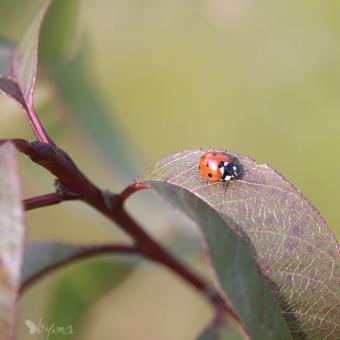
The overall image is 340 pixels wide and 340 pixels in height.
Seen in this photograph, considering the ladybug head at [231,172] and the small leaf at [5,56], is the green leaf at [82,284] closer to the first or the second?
the small leaf at [5,56]

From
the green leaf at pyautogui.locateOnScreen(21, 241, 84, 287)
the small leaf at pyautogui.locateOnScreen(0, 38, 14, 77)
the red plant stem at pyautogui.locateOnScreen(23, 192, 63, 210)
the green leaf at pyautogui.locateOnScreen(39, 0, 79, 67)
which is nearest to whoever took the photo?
the red plant stem at pyautogui.locateOnScreen(23, 192, 63, 210)

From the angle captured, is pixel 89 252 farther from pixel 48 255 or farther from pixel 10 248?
pixel 10 248

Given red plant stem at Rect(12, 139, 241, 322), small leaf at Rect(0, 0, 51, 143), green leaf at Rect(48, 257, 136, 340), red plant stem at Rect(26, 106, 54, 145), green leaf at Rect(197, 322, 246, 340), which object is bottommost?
green leaf at Rect(48, 257, 136, 340)

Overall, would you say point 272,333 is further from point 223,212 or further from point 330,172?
point 330,172

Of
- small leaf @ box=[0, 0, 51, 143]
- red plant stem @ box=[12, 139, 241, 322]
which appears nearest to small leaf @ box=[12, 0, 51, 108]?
small leaf @ box=[0, 0, 51, 143]

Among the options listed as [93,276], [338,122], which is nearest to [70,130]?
[93,276]

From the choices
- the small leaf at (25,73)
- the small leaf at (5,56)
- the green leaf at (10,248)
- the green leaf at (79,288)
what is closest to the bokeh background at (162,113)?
the green leaf at (79,288)

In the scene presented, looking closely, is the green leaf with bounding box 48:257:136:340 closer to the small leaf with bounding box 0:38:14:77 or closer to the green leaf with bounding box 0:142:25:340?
the small leaf with bounding box 0:38:14:77
